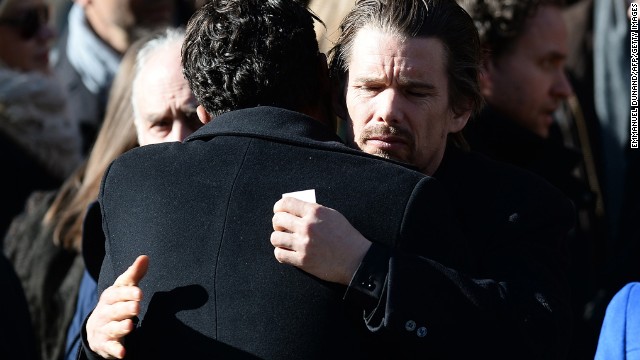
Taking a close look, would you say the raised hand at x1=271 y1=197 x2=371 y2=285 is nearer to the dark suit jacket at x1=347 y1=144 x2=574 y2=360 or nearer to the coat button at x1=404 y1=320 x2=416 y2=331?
the dark suit jacket at x1=347 y1=144 x2=574 y2=360

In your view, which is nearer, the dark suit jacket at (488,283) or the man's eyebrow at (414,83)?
the dark suit jacket at (488,283)

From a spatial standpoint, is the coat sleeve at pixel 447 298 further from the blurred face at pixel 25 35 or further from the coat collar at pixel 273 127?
the blurred face at pixel 25 35

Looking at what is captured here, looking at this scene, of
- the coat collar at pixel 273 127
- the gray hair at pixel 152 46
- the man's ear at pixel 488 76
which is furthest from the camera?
the man's ear at pixel 488 76

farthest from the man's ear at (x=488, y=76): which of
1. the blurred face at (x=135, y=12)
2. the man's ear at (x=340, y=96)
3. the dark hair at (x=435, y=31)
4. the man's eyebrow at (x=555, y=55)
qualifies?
the blurred face at (x=135, y=12)

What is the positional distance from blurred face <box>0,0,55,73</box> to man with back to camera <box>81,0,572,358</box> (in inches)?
121

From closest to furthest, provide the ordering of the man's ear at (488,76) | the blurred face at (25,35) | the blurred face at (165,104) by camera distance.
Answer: the blurred face at (165,104), the man's ear at (488,76), the blurred face at (25,35)

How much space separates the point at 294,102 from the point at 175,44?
3.89ft

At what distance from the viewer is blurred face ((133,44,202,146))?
11.4ft

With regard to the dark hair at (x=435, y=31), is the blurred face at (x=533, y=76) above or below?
below

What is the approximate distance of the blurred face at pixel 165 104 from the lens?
11.4ft

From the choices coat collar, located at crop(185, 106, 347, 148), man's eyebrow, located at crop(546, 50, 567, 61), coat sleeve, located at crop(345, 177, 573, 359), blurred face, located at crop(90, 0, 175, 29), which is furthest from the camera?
blurred face, located at crop(90, 0, 175, 29)

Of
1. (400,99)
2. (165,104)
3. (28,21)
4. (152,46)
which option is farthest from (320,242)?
(28,21)

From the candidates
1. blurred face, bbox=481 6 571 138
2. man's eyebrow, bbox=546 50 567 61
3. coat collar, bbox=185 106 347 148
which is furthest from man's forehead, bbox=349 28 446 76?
man's eyebrow, bbox=546 50 567 61

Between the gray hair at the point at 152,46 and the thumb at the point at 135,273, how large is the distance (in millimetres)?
1344
